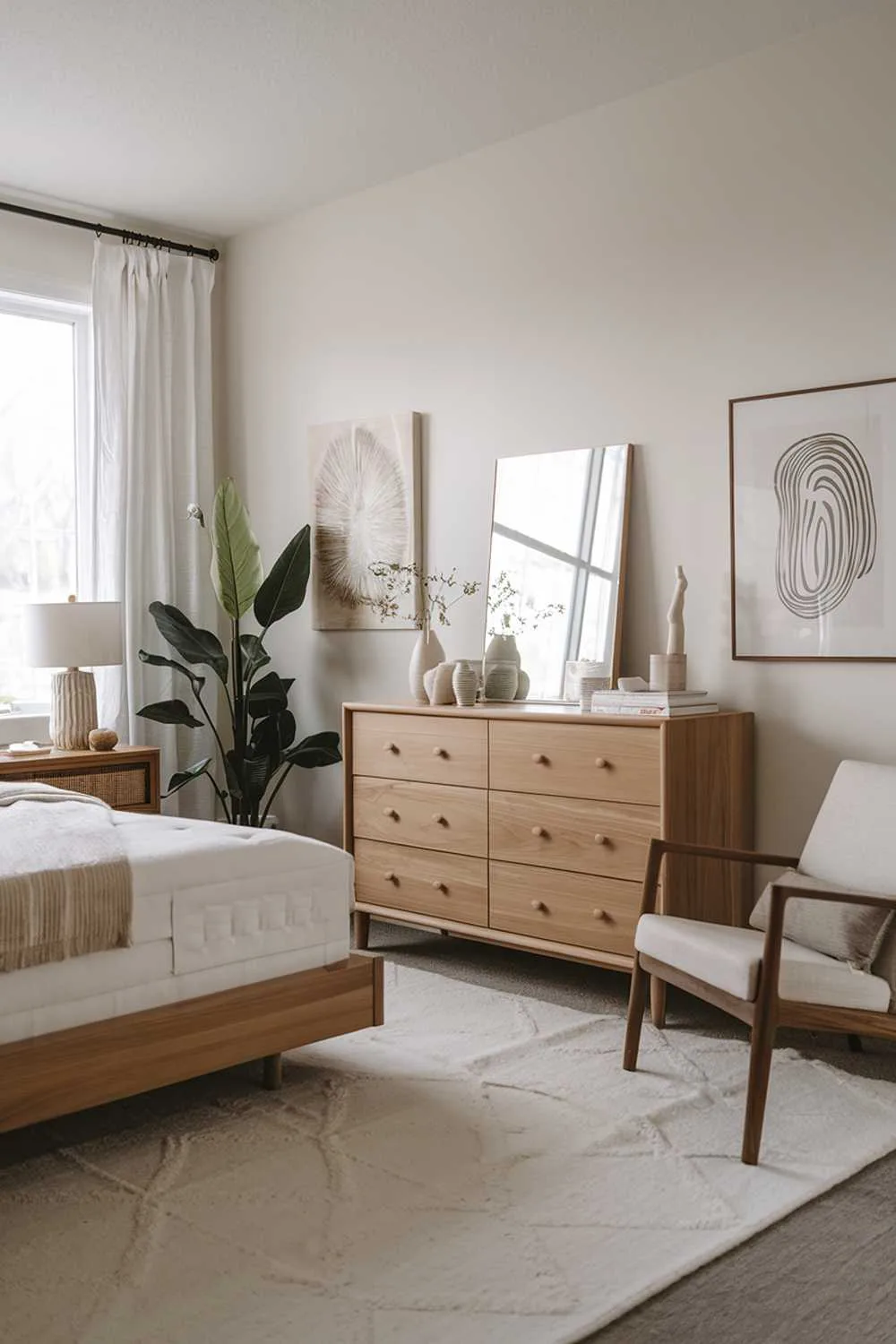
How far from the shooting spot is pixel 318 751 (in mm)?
5254

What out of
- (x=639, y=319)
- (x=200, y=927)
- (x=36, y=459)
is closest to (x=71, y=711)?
(x=36, y=459)

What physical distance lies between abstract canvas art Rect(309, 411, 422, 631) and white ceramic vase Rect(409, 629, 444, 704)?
1.44ft

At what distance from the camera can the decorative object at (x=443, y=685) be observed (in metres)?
4.57

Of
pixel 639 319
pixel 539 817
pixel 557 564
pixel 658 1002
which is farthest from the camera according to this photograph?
pixel 557 564

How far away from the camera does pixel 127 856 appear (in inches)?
113

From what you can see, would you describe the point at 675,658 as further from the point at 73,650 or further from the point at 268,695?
the point at 73,650

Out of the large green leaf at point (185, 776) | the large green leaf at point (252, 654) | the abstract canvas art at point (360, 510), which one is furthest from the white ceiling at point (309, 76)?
the large green leaf at point (185, 776)

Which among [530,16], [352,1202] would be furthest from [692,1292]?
[530,16]

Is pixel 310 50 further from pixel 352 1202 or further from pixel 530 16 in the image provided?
pixel 352 1202

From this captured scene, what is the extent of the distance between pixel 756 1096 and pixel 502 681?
2113mm

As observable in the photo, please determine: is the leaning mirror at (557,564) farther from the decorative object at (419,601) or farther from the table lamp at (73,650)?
the table lamp at (73,650)

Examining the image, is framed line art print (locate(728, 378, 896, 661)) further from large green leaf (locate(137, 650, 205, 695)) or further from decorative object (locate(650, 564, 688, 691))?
large green leaf (locate(137, 650, 205, 695))

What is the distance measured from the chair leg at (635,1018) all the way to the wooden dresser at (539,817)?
1.57 ft

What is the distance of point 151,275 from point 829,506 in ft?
10.7
